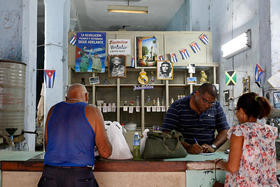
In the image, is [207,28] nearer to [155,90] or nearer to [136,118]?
[155,90]

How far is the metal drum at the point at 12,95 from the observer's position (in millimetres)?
3465

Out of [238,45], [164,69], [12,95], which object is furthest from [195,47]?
[12,95]

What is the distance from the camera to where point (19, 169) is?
86.8 inches

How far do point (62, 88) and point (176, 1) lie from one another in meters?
3.95

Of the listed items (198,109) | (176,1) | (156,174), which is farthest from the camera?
(176,1)

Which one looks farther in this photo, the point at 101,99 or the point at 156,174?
the point at 101,99

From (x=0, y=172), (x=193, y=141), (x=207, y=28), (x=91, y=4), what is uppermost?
(x=91, y=4)

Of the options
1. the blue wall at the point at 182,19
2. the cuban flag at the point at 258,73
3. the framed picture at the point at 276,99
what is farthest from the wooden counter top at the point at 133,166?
the blue wall at the point at 182,19

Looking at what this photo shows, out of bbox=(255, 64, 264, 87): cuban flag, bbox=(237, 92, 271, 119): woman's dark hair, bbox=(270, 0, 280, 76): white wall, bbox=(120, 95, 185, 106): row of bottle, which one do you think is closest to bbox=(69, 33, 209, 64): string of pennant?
bbox=(120, 95, 185, 106): row of bottle

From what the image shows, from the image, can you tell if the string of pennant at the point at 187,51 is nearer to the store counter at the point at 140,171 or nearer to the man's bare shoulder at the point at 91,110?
the store counter at the point at 140,171

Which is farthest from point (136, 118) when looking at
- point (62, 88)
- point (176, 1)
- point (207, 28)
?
point (176, 1)

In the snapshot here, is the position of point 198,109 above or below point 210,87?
below

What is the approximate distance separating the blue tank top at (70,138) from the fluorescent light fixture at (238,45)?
328cm

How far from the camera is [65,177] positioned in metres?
1.79
